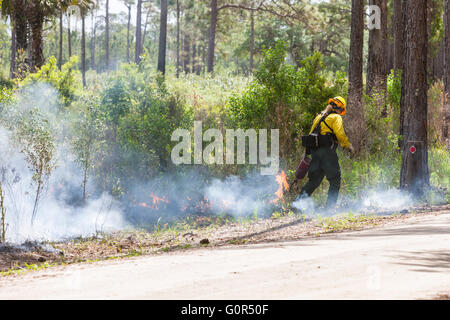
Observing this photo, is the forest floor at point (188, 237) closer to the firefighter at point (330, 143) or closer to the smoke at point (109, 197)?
the smoke at point (109, 197)

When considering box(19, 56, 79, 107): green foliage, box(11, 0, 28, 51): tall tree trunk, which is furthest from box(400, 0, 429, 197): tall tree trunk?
box(11, 0, 28, 51): tall tree trunk

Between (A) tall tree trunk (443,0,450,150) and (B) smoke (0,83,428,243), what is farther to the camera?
(A) tall tree trunk (443,0,450,150)

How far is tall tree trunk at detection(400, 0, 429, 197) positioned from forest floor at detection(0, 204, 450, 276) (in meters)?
0.90

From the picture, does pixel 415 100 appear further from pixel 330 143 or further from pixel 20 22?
pixel 20 22

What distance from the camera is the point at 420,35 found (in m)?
11.1

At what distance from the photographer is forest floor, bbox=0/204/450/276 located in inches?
313

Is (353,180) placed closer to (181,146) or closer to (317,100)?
(317,100)

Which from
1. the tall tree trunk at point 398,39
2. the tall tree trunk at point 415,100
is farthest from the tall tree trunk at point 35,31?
the tall tree trunk at point 415,100

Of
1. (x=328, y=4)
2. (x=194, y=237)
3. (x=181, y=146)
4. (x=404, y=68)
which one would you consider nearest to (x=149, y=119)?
(x=181, y=146)

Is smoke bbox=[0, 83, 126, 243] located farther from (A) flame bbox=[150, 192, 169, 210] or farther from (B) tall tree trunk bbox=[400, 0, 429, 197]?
(B) tall tree trunk bbox=[400, 0, 429, 197]

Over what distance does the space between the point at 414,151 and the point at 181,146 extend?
17.0 ft

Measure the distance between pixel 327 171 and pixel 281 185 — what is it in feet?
5.69

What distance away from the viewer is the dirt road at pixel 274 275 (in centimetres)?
436

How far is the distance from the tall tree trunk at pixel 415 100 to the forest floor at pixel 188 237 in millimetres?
903
